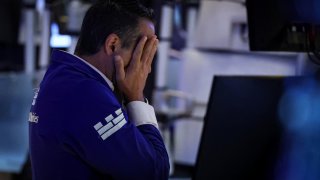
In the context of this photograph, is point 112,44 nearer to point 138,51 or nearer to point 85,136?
point 138,51

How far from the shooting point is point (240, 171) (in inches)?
60.2

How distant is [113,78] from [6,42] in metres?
4.41

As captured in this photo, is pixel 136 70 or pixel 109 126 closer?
pixel 109 126

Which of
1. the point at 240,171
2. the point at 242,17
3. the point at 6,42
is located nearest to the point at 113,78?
the point at 240,171

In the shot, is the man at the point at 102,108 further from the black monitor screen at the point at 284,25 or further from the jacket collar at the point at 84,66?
the black monitor screen at the point at 284,25

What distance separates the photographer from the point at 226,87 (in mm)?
1494

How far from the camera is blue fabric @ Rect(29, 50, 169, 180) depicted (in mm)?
1146

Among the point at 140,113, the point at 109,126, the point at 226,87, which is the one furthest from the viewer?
the point at 226,87

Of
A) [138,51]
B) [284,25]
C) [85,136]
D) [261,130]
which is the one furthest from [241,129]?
[85,136]

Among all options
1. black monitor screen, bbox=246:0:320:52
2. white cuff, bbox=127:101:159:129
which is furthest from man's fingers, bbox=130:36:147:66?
black monitor screen, bbox=246:0:320:52

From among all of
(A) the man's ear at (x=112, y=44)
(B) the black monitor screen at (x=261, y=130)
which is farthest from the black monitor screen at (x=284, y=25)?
(A) the man's ear at (x=112, y=44)

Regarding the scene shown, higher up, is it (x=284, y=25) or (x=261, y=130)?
(x=284, y=25)

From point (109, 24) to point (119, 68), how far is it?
4.3 inches

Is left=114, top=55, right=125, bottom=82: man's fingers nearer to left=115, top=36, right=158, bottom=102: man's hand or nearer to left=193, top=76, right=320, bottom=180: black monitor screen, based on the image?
left=115, top=36, right=158, bottom=102: man's hand
